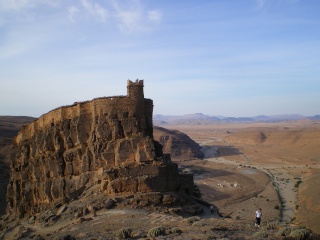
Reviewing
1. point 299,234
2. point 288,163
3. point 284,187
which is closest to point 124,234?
point 299,234

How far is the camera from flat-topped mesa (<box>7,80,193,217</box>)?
725 inches

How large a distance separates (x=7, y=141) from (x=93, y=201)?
156ft

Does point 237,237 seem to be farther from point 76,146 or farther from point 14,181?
point 14,181

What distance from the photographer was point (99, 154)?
20.4 metres

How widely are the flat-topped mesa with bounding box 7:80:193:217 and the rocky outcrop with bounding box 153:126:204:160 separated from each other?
185ft

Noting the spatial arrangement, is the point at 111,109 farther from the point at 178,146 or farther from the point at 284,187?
the point at 178,146

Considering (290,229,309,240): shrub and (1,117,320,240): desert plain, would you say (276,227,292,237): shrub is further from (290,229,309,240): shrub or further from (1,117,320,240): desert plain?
(290,229,309,240): shrub

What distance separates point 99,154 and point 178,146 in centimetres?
6488

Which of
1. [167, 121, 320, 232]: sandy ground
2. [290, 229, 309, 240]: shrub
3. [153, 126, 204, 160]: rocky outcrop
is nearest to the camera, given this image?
[290, 229, 309, 240]: shrub

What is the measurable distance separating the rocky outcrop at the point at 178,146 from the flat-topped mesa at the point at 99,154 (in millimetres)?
56297

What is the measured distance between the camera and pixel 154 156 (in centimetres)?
1892

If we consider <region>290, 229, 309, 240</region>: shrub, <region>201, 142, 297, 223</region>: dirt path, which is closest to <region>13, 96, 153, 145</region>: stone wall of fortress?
<region>290, 229, 309, 240</region>: shrub

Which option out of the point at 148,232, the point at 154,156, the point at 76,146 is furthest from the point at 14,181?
the point at 148,232

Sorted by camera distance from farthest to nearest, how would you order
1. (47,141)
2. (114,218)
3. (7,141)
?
(7,141), (47,141), (114,218)
